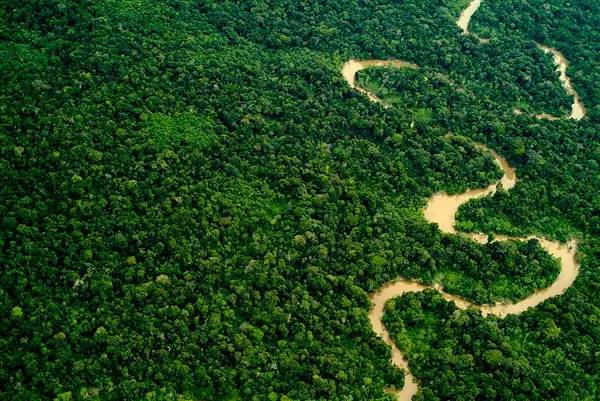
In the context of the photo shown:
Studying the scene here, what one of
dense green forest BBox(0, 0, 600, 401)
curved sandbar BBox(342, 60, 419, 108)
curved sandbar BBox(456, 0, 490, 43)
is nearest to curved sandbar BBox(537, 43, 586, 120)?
dense green forest BBox(0, 0, 600, 401)

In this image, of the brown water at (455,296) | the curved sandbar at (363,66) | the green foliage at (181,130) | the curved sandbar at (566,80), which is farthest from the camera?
the curved sandbar at (566,80)

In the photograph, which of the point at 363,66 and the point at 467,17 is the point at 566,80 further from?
the point at 363,66

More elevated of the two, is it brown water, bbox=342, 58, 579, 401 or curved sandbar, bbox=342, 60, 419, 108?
curved sandbar, bbox=342, 60, 419, 108

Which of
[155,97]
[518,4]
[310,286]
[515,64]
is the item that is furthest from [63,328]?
[518,4]

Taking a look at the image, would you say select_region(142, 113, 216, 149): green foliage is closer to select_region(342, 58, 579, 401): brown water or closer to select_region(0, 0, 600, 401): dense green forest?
select_region(0, 0, 600, 401): dense green forest

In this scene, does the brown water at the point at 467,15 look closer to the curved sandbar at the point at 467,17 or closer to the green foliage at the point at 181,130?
the curved sandbar at the point at 467,17

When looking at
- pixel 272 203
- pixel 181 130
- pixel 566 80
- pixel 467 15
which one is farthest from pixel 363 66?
pixel 272 203

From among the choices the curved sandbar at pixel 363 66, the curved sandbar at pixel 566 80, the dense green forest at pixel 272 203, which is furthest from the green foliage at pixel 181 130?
the curved sandbar at pixel 566 80
